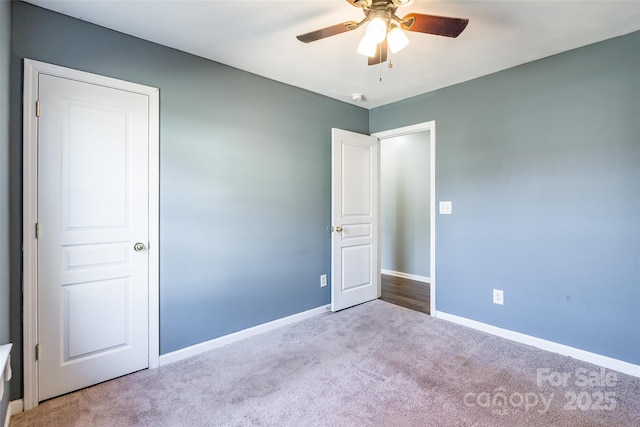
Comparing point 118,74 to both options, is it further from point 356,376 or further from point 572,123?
point 572,123

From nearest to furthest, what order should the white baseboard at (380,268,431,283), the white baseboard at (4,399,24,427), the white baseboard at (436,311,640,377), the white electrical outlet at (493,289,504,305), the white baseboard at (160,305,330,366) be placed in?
the white baseboard at (4,399,24,427) → the white baseboard at (436,311,640,377) → the white baseboard at (160,305,330,366) → the white electrical outlet at (493,289,504,305) → the white baseboard at (380,268,431,283)

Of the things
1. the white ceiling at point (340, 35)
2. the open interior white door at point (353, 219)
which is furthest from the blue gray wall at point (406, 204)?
the white ceiling at point (340, 35)

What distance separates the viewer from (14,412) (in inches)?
70.2

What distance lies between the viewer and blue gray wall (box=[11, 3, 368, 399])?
2.04 metres

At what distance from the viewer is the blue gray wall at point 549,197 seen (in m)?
2.22

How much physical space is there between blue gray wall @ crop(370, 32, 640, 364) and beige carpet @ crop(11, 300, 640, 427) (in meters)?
0.41

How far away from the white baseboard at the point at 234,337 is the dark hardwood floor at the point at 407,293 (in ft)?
3.34

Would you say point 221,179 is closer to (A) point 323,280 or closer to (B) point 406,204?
(A) point 323,280

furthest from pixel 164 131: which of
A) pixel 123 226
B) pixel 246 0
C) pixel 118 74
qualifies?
pixel 246 0

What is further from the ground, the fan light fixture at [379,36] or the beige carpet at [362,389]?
the fan light fixture at [379,36]

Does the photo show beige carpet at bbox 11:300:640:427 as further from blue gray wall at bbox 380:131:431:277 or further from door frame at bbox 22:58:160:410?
blue gray wall at bbox 380:131:431:277

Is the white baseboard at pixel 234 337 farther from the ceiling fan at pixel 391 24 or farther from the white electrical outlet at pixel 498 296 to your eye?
the ceiling fan at pixel 391 24

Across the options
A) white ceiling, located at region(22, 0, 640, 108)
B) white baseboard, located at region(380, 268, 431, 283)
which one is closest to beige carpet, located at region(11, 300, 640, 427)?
white baseboard, located at region(380, 268, 431, 283)

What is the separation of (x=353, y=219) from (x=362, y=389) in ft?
6.30
